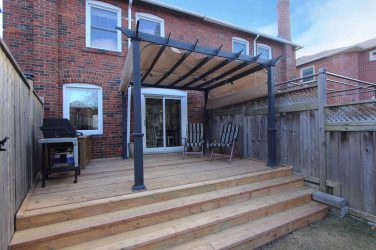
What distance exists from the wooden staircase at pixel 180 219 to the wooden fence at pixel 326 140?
1.76 feet

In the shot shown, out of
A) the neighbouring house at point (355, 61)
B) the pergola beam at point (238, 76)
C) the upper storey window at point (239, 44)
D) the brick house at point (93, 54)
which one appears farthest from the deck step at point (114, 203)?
the neighbouring house at point (355, 61)

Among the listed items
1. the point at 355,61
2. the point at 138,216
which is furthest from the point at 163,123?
the point at 355,61

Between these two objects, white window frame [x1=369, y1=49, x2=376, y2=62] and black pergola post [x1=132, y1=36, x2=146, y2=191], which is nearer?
black pergola post [x1=132, y1=36, x2=146, y2=191]

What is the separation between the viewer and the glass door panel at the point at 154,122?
252 inches

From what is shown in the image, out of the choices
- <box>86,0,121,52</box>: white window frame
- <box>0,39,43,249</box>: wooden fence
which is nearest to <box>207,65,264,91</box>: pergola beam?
<box>86,0,121,52</box>: white window frame

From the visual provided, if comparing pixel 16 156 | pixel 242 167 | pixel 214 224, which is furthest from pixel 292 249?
pixel 16 156

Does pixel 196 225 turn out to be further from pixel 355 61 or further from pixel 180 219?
pixel 355 61

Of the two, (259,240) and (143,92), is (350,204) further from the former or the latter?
(143,92)

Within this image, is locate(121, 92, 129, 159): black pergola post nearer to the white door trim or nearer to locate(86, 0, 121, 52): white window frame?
the white door trim

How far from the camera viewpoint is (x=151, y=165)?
4539 millimetres

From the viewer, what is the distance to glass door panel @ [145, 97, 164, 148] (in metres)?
6.40

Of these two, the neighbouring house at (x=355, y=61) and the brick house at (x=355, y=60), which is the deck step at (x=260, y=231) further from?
the brick house at (x=355, y=60)

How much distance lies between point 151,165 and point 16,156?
8.61 ft

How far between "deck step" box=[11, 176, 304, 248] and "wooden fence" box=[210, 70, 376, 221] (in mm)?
1006
